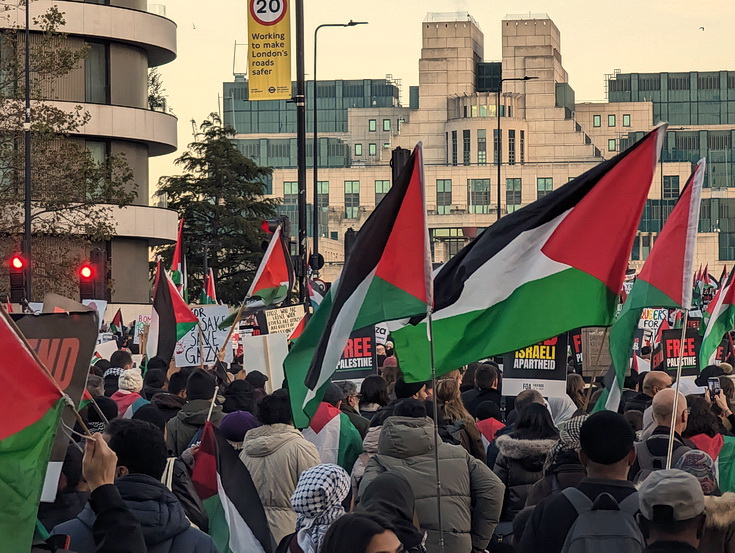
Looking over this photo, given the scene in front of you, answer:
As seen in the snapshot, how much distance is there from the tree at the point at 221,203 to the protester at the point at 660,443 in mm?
62547

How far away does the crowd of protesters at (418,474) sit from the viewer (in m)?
5.10

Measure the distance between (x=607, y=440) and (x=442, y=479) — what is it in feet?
6.28

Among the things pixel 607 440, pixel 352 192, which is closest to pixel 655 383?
pixel 607 440

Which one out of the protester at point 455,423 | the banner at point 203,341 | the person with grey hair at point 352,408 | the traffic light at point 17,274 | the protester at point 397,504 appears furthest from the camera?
the traffic light at point 17,274

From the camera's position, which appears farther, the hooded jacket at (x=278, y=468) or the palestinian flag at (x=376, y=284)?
the hooded jacket at (x=278, y=468)

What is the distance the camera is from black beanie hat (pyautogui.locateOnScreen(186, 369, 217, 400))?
31.0ft

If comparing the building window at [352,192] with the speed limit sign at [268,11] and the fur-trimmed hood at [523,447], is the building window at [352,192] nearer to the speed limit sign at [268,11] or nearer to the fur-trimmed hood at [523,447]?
the speed limit sign at [268,11]

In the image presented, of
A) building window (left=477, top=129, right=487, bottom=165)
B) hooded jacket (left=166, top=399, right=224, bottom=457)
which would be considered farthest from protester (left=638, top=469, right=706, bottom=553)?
building window (left=477, top=129, right=487, bottom=165)

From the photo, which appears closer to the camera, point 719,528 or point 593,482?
point 719,528

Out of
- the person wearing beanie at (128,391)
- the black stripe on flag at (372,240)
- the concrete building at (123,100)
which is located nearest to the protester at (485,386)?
the person wearing beanie at (128,391)

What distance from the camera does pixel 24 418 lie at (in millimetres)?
4840

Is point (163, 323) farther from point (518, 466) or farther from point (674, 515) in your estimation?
point (674, 515)

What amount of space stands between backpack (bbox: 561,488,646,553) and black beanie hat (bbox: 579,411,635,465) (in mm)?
191

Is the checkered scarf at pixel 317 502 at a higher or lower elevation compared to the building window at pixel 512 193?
lower
